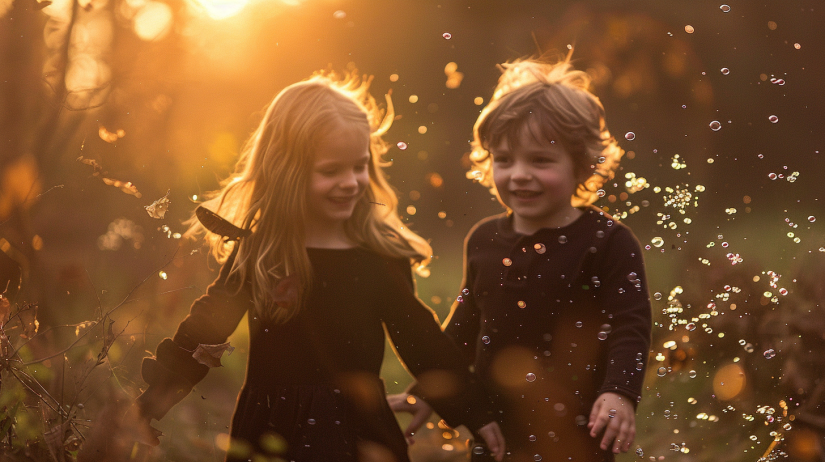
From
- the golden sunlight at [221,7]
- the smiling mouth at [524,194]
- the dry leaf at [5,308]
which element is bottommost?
the dry leaf at [5,308]

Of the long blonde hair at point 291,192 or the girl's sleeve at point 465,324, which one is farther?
the girl's sleeve at point 465,324

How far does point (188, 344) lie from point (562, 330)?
1117 mm

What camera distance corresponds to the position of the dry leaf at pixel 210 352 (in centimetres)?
189

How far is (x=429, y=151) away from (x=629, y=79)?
2.81 feet

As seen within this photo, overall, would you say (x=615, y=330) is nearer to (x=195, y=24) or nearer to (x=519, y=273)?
(x=519, y=273)

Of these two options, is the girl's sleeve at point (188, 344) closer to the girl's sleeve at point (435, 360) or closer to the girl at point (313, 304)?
the girl at point (313, 304)

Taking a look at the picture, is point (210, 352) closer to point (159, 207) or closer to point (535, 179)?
point (159, 207)

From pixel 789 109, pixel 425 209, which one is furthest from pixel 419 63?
pixel 789 109

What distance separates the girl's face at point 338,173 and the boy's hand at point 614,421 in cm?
92

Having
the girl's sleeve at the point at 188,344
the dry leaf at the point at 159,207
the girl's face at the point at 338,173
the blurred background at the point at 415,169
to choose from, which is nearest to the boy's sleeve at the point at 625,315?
the blurred background at the point at 415,169

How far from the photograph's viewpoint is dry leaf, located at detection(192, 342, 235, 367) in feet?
6.21

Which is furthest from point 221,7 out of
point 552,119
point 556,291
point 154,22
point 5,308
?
point 556,291

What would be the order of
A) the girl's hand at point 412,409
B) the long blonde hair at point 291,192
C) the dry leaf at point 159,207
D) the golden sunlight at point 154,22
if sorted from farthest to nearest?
the golden sunlight at point 154,22, the dry leaf at point 159,207, the girl's hand at point 412,409, the long blonde hair at point 291,192

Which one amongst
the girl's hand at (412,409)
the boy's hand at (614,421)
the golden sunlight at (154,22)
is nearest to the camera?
the boy's hand at (614,421)
